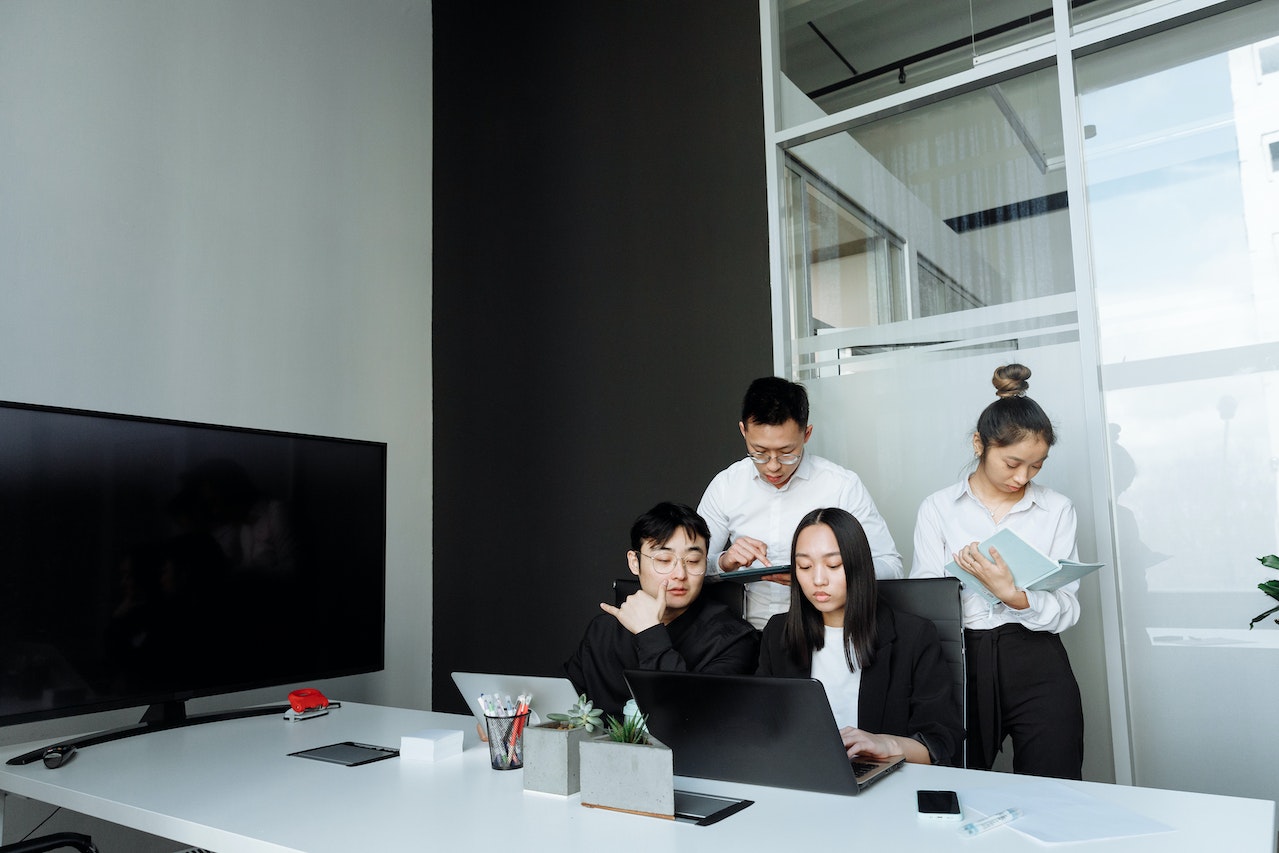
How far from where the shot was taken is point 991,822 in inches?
53.0

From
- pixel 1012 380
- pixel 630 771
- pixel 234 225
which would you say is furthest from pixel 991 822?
pixel 234 225

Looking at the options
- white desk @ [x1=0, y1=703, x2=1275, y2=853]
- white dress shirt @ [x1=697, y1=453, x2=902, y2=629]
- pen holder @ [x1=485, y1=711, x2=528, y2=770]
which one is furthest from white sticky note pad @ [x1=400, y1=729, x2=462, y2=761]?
white dress shirt @ [x1=697, y1=453, x2=902, y2=629]

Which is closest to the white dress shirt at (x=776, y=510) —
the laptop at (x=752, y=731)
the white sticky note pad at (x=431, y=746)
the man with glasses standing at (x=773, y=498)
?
the man with glasses standing at (x=773, y=498)

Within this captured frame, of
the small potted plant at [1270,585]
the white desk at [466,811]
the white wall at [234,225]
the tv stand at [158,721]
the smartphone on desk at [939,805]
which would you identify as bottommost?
the tv stand at [158,721]

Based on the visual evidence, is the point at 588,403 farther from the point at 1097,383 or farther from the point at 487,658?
the point at 1097,383

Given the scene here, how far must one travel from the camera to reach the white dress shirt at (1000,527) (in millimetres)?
2426

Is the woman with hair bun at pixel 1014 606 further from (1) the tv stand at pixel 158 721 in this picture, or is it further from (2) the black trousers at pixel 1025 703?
(1) the tv stand at pixel 158 721

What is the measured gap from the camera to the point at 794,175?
364 cm

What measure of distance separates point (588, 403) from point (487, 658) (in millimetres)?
1217

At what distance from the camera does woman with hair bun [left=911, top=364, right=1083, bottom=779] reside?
2.40 m

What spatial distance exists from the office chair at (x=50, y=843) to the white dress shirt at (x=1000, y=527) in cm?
208

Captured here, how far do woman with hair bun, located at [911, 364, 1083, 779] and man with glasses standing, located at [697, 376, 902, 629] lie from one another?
212 millimetres

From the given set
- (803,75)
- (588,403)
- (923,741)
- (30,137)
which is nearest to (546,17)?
(803,75)

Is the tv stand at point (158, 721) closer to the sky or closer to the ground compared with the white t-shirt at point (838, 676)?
closer to the ground
